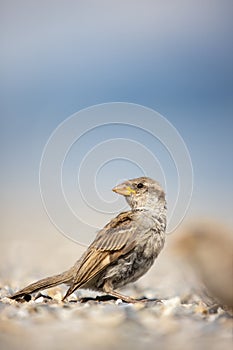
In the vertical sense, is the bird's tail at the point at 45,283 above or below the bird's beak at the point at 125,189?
below

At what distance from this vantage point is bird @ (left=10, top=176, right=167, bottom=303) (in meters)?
3.46

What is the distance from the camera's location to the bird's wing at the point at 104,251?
3.43 metres

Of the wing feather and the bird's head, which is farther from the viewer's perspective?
the bird's head

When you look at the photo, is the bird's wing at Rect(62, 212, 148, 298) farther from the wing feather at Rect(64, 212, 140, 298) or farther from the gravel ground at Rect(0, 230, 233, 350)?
the gravel ground at Rect(0, 230, 233, 350)

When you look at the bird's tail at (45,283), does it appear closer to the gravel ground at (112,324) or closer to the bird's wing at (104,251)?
the gravel ground at (112,324)

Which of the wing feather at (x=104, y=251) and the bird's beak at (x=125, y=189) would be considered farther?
the bird's beak at (x=125, y=189)

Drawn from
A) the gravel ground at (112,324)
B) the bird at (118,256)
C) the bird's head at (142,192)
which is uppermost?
the bird's head at (142,192)

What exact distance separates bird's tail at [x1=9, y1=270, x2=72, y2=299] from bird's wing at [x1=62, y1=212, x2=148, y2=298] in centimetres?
17

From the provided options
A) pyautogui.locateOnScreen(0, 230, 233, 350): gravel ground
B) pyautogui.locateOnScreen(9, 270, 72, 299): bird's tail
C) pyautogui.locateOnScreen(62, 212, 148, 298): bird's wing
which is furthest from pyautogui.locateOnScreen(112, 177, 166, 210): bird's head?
pyautogui.locateOnScreen(9, 270, 72, 299): bird's tail

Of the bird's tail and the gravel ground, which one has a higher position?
the bird's tail

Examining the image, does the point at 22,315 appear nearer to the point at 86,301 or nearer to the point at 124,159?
the point at 86,301

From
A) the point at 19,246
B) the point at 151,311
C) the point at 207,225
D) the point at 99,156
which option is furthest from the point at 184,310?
the point at 19,246

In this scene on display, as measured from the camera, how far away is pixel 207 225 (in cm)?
250

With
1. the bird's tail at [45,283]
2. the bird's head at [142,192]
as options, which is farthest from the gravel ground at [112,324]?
the bird's head at [142,192]
